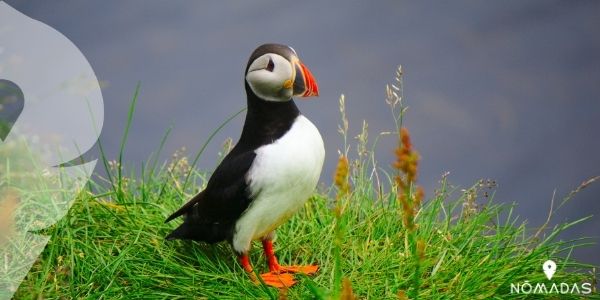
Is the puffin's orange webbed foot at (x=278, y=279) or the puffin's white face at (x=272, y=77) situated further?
the puffin's orange webbed foot at (x=278, y=279)

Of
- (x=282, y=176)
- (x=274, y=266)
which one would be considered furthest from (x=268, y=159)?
(x=274, y=266)

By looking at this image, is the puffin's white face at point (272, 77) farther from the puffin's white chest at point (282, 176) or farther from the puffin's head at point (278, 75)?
the puffin's white chest at point (282, 176)

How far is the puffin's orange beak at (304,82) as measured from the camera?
12.4 ft

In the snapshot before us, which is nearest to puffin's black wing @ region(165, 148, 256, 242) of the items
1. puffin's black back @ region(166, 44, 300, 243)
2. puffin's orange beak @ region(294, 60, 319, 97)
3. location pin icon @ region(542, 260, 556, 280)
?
puffin's black back @ region(166, 44, 300, 243)

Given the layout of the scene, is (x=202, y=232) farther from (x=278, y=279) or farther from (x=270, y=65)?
(x=270, y=65)

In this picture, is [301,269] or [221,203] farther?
[301,269]

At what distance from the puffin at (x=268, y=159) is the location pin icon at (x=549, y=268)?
145 centimetres

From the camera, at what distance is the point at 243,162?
397cm

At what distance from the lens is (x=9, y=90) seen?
15.4 feet

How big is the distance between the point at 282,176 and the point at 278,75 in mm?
517

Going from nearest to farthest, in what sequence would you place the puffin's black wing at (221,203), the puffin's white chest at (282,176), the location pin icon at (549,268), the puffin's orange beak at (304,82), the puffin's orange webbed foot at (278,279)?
1. the puffin's orange beak at (304,82)
2. the puffin's white chest at (282,176)
3. the puffin's black wing at (221,203)
4. the puffin's orange webbed foot at (278,279)
5. the location pin icon at (549,268)
